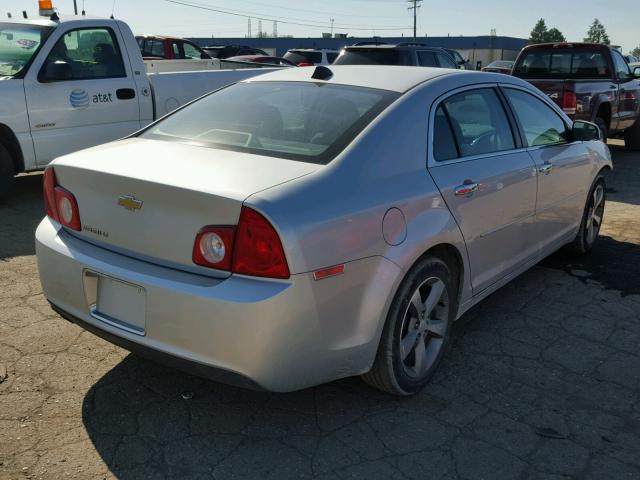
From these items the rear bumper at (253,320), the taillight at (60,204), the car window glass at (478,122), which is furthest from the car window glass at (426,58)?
the rear bumper at (253,320)

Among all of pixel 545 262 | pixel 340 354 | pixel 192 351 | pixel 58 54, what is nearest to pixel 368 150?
pixel 340 354

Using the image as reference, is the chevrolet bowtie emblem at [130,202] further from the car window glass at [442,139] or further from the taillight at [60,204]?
the car window glass at [442,139]

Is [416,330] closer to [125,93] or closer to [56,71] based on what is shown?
[56,71]

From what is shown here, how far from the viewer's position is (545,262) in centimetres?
552

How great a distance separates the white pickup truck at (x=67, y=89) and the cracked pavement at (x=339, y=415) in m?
2.93

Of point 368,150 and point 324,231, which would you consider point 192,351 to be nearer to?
point 324,231

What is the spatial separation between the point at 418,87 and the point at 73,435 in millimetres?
2383

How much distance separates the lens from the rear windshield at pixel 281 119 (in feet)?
10.2

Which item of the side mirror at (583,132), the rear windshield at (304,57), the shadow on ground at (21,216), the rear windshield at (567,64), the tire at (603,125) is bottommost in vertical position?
the shadow on ground at (21,216)

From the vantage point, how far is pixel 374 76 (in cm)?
368

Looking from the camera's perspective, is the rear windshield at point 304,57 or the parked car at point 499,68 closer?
the parked car at point 499,68

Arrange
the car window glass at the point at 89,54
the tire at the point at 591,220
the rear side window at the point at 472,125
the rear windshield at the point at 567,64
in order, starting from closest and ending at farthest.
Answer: the rear side window at the point at 472,125, the tire at the point at 591,220, the car window glass at the point at 89,54, the rear windshield at the point at 567,64

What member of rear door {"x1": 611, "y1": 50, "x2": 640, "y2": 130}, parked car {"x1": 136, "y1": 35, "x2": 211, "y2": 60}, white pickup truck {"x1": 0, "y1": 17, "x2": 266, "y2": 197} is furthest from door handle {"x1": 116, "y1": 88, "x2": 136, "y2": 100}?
parked car {"x1": 136, "y1": 35, "x2": 211, "y2": 60}

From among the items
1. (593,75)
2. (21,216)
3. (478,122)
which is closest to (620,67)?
(593,75)
